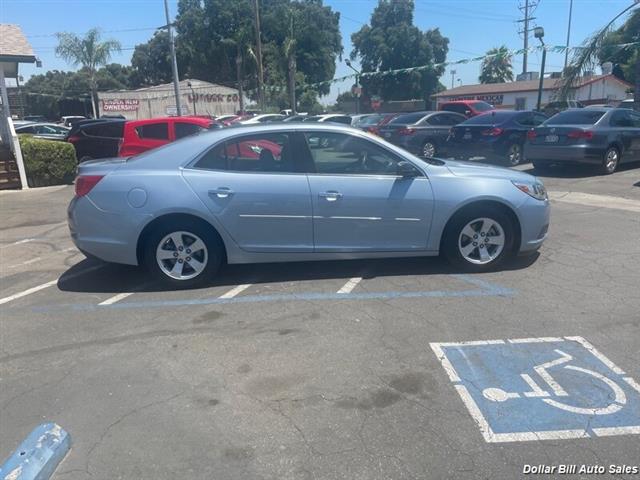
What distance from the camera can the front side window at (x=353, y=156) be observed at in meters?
5.26

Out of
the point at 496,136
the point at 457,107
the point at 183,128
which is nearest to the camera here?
the point at 183,128

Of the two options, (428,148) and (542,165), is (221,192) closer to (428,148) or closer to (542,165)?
(542,165)

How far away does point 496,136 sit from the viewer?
13.9m

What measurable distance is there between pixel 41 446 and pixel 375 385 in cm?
188

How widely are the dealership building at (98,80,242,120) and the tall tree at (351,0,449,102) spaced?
1737 cm

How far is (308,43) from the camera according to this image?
55.1 m

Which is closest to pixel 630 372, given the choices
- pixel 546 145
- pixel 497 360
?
pixel 497 360

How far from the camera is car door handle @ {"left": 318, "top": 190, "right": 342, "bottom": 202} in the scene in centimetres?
512

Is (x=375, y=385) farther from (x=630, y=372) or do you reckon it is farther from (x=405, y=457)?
(x=630, y=372)

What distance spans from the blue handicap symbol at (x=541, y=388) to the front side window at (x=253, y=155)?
2.35 m

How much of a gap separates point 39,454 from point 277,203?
2946 millimetres

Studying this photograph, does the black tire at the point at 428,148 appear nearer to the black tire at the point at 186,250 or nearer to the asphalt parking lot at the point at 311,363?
the asphalt parking lot at the point at 311,363

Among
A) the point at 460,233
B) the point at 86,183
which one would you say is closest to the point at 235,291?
→ the point at 86,183

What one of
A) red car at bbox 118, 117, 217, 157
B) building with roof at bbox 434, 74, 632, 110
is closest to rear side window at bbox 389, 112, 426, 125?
red car at bbox 118, 117, 217, 157
